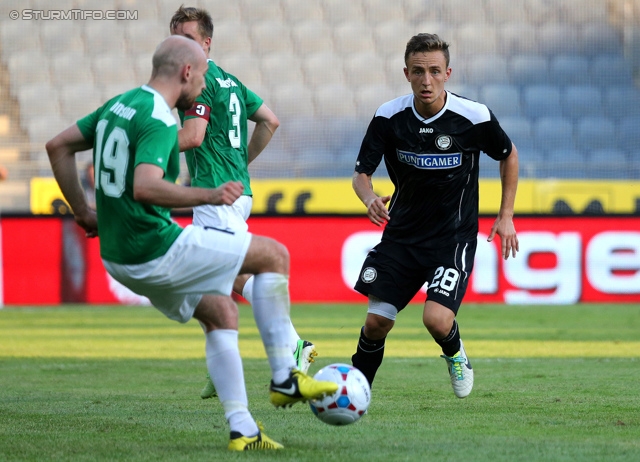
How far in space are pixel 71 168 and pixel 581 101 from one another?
14.9m

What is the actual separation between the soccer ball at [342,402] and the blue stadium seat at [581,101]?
559 inches

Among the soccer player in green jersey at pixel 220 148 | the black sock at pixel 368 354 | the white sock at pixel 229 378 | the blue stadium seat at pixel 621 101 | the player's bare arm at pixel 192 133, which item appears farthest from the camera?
the blue stadium seat at pixel 621 101

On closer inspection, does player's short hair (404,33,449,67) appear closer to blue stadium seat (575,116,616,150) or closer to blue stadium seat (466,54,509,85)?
blue stadium seat (575,116,616,150)

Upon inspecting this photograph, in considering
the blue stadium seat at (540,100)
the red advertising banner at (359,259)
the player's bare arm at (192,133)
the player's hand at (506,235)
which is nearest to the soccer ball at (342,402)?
the player's hand at (506,235)

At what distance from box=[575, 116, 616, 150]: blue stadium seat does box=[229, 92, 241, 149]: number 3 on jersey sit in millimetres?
12201

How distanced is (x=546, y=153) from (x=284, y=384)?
550 inches

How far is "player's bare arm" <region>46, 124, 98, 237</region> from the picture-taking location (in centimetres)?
459

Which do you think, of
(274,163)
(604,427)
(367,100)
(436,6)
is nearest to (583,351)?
(604,427)

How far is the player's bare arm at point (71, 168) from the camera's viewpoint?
459 cm

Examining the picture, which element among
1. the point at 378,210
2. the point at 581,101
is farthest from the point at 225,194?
the point at 581,101

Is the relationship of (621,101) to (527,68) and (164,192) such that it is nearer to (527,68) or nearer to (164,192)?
(527,68)

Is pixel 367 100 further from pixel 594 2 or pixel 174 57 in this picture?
pixel 174 57

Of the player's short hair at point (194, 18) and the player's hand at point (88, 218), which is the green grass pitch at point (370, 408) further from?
the player's short hair at point (194, 18)

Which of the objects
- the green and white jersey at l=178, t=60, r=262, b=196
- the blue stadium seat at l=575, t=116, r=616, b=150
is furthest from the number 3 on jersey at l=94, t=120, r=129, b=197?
the blue stadium seat at l=575, t=116, r=616, b=150
